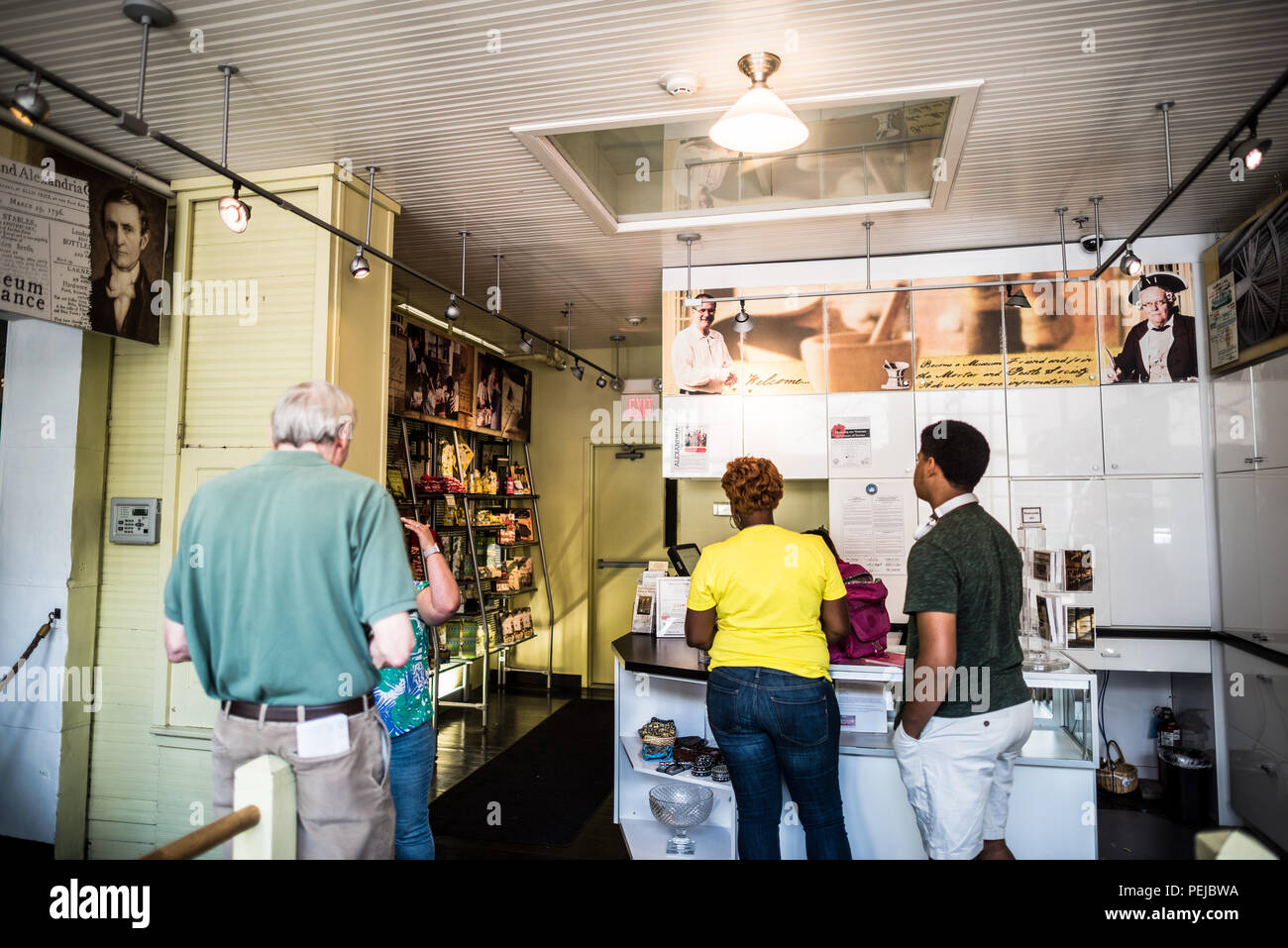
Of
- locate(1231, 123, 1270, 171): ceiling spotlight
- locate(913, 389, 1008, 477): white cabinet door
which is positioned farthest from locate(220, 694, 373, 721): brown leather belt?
locate(913, 389, 1008, 477): white cabinet door

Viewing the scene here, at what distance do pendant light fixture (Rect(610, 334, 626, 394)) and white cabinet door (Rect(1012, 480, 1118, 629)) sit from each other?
12.4 feet

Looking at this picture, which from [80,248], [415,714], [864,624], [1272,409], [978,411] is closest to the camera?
[415,714]

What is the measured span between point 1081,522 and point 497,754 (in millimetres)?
4068

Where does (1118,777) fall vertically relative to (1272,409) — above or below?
below

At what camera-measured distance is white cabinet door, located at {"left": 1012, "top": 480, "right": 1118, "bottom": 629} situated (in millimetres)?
4500

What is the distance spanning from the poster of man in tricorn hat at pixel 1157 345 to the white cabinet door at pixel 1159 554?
619 mm

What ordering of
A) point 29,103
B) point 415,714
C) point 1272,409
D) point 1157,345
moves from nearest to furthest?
point 29,103, point 415,714, point 1272,409, point 1157,345

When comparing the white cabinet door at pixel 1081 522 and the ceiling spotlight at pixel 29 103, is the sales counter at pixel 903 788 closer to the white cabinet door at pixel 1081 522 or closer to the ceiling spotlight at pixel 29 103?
the white cabinet door at pixel 1081 522

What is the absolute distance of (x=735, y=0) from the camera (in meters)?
2.42

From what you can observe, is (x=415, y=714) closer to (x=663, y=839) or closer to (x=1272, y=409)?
(x=663, y=839)

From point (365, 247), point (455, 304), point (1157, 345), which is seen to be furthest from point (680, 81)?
point (1157, 345)

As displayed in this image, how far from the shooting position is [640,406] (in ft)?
23.3

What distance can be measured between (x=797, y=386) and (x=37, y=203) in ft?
13.1
